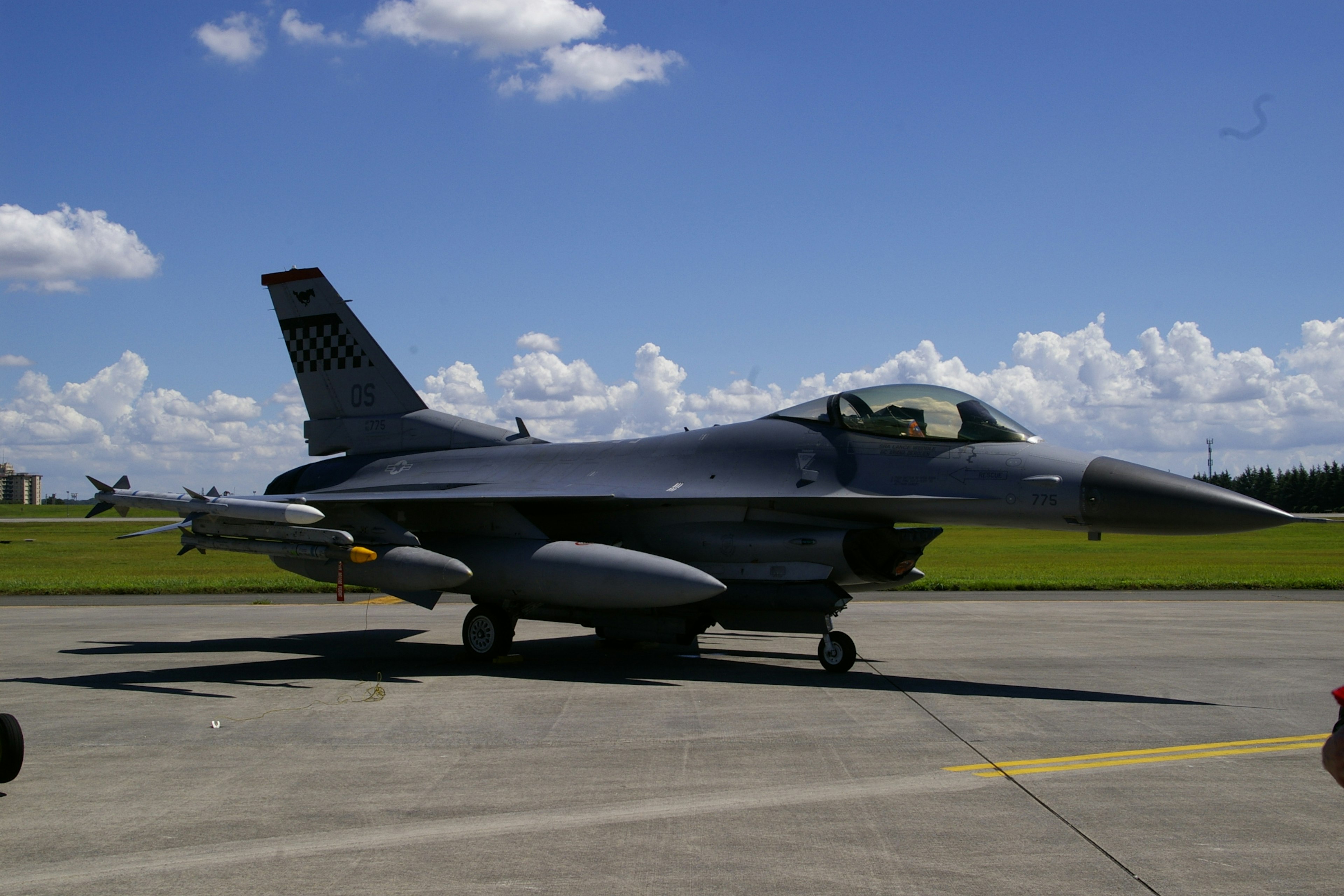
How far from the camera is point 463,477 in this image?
13328mm

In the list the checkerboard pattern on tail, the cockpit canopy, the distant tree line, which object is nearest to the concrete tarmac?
the cockpit canopy

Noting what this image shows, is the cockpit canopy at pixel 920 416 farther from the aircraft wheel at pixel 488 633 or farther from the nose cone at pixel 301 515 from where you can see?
the nose cone at pixel 301 515

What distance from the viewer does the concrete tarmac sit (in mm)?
4504

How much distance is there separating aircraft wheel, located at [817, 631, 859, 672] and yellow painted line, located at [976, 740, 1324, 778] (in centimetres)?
399

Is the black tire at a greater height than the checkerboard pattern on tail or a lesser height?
lesser

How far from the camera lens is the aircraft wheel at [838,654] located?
10.5m

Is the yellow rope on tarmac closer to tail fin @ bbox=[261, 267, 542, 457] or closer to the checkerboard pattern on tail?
tail fin @ bbox=[261, 267, 542, 457]

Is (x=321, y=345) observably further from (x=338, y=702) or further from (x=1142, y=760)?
(x=1142, y=760)

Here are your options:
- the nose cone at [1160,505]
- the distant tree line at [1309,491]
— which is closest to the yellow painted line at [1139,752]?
the nose cone at [1160,505]

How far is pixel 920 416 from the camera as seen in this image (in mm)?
10578

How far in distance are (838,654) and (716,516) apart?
6.86 feet

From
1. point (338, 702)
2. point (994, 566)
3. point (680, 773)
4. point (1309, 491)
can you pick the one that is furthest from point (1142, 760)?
point (1309, 491)

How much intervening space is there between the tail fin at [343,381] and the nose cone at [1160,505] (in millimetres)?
8457

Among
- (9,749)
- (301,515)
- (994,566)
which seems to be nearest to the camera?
(9,749)
